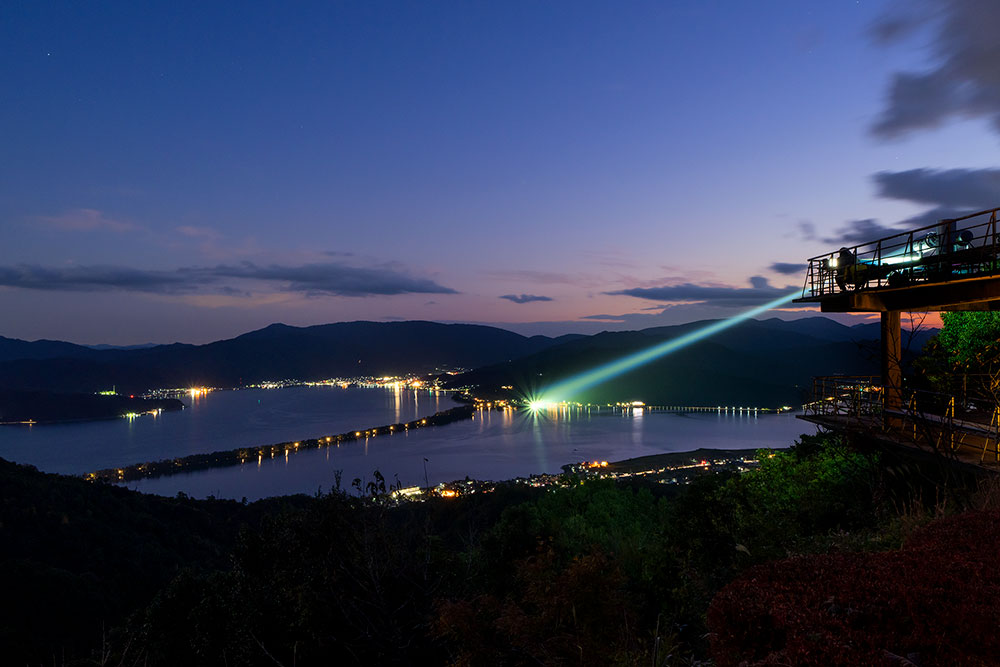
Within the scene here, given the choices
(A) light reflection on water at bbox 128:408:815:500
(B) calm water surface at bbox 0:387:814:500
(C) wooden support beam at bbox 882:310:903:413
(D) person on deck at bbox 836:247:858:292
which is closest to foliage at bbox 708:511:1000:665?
(C) wooden support beam at bbox 882:310:903:413

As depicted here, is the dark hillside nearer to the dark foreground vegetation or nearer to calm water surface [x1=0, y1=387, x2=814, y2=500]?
calm water surface [x1=0, y1=387, x2=814, y2=500]

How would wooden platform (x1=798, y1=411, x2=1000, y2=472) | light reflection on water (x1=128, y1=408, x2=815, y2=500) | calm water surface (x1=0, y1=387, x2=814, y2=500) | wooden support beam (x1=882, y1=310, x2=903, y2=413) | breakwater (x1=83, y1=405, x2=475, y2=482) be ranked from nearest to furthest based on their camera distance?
wooden platform (x1=798, y1=411, x2=1000, y2=472) < wooden support beam (x1=882, y1=310, x2=903, y2=413) < light reflection on water (x1=128, y1=408, x2=815, y2=500) < calm water surface (x1=0, y1=387, x2=814, y2=500) < breakwater (x1=83, y1=405, x2=475, y2=482)

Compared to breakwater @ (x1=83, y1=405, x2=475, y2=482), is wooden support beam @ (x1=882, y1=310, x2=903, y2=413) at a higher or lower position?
higher

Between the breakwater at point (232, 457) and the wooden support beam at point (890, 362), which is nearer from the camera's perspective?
the wooden support beam at point (890, 362)

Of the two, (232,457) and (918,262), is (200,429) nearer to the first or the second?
(232,457)

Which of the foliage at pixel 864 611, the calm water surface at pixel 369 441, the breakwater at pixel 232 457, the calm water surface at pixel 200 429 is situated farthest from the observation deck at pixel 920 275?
the calm water surface at pixel 200 429

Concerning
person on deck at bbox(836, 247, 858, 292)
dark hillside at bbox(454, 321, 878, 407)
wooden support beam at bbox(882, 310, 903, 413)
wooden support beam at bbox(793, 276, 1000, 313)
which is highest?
person on deck at bbox(836, 247, 858, 292)

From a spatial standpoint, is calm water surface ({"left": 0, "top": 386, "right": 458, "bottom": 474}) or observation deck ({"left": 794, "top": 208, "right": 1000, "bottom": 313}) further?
calm water surface ({"left": 0, "top": 386, "right": 458, "bottom": 474})

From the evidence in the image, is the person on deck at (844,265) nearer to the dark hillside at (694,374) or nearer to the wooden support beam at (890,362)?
the wooden support beam at (890,362)
